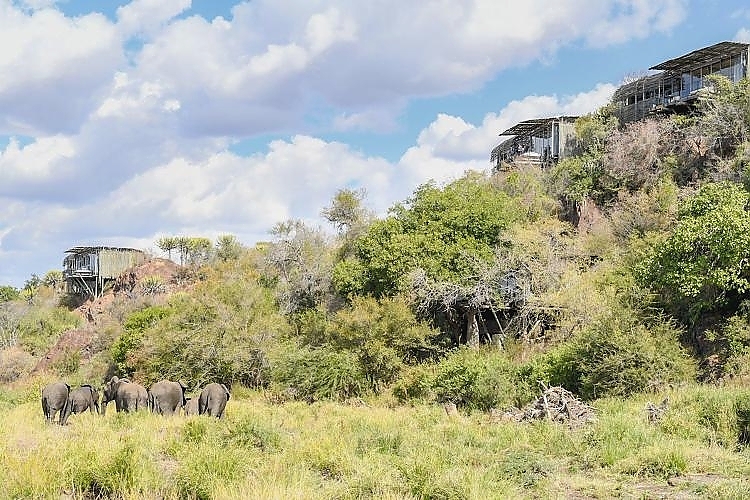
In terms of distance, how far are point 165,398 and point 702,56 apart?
1333 inches

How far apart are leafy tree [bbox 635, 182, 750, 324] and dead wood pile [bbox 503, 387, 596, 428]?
21.3 feet

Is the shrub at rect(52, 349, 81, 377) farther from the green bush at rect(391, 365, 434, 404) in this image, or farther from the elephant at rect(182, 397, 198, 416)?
the green bush at rect(391, 365, 434, 404)

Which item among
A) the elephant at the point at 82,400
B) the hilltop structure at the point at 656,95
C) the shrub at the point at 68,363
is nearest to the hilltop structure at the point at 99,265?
the shrub at the point at 68,363

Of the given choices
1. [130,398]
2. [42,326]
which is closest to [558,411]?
[130,398]

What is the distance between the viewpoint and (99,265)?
212 feet

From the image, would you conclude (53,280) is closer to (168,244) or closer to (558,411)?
(168,244)

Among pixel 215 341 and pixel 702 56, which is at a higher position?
pixel 702 56

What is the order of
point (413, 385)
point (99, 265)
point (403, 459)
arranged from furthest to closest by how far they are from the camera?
point (99, 265), point (413, 385), point (403, 459)

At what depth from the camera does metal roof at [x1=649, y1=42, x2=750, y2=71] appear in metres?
38.0

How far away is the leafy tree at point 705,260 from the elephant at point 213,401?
13.9 meters

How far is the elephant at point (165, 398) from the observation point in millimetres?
21328

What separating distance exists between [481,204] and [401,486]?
2293cm

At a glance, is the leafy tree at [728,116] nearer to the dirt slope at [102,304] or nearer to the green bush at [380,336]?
the green bush at [380,336]

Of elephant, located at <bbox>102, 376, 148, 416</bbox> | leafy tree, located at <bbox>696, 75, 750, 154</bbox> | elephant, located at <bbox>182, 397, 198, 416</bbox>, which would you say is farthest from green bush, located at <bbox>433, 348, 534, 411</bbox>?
leafy tree, located at <bbox>696, 75, 750, 154</bbox>
